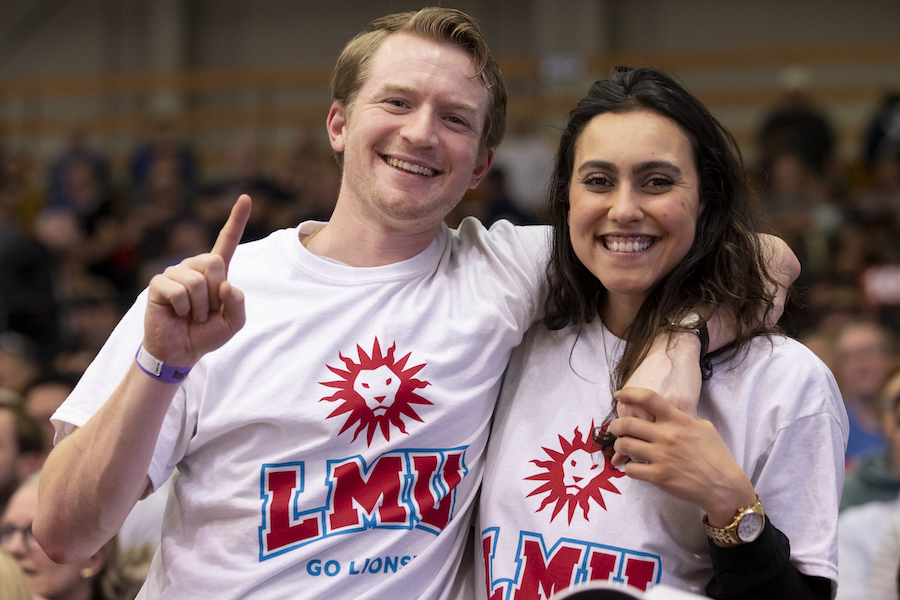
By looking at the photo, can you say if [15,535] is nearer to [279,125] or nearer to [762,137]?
[762,137]

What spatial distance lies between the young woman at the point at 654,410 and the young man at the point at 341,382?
0.29ft

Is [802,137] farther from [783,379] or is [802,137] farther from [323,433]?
[323,433]

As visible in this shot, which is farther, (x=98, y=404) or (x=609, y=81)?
(x=609, y=81)

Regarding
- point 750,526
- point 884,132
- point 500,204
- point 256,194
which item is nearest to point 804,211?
point 884,132

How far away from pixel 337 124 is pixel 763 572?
1.16 meters

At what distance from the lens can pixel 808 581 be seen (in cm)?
147

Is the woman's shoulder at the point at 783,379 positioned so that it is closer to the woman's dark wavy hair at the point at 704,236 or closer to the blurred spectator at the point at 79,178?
the woman's dark wavy hair at the point at 704,236

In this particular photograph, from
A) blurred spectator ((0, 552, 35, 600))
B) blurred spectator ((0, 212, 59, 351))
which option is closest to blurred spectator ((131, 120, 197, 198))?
blurred spectator ((0, 212, 59, 351))

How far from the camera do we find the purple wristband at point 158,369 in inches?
53.6

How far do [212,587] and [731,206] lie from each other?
1.14 m

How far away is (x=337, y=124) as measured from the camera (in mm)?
1878

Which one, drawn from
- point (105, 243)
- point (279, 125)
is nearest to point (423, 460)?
point (105, 243)

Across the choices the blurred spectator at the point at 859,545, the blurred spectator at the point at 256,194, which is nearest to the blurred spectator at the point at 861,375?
the blurred spectator at the point at 859,545

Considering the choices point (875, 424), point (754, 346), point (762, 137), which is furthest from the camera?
point (762, 137)
